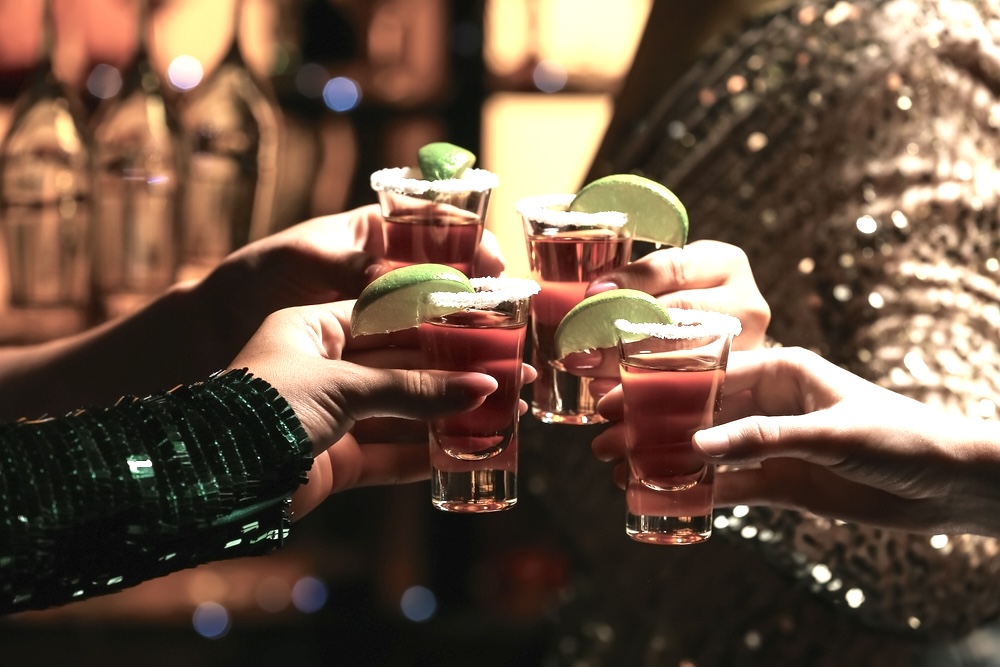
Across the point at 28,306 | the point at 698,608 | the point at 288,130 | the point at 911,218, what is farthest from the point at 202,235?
the point at 911,218

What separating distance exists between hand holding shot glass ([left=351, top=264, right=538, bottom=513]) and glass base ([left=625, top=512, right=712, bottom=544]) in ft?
0.54

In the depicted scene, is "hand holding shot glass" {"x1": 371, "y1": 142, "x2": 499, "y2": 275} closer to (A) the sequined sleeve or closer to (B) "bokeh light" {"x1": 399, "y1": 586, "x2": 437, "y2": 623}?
(A) the sequined sleeve

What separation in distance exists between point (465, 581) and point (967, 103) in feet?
6.55

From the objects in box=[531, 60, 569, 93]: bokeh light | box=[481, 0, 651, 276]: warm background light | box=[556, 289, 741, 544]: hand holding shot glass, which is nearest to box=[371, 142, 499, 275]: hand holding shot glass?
box=[556, 289, 741, 544]: hand holding shot glass

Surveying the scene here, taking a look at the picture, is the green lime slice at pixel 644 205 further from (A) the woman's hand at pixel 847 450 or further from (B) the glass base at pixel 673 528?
(B) the glass base at pixel 673 528

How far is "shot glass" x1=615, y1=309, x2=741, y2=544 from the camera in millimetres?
1372

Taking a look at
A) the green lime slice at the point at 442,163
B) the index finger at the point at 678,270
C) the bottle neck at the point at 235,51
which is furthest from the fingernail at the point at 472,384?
the bottle neck at the point at 235,51

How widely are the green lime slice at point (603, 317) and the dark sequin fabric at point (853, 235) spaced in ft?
1.60

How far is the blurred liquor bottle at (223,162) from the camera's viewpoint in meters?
2.51

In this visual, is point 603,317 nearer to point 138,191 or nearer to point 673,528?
point 673,528

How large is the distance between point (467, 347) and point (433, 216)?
0.87ft

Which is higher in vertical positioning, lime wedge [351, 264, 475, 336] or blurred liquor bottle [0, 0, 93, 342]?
lime wedge [351, 264, 475, 336]

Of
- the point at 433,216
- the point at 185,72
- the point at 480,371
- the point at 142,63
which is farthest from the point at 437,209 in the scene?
the point at 185,72

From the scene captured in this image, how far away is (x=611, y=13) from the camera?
3.27m
